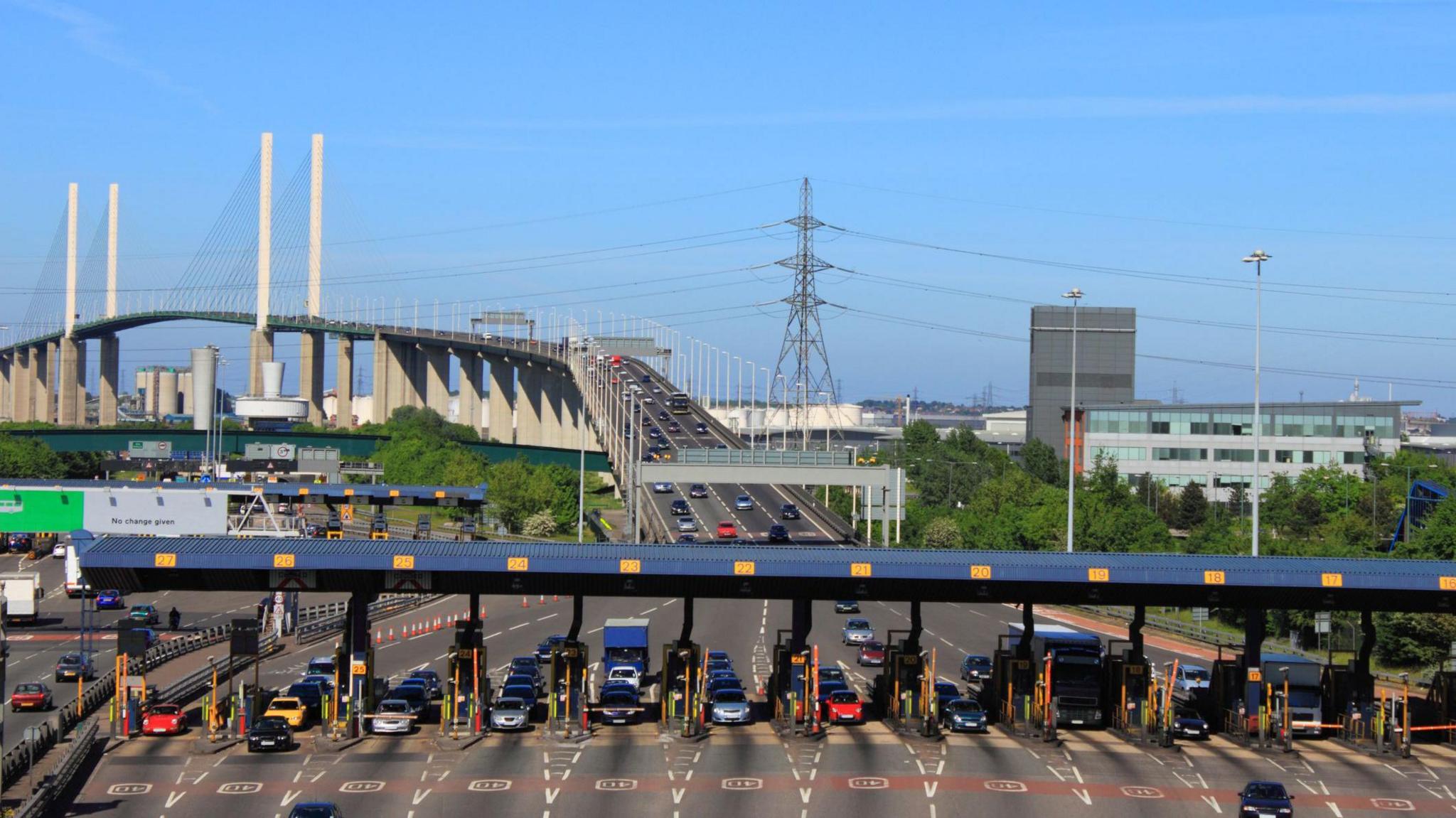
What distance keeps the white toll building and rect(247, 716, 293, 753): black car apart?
105 meters

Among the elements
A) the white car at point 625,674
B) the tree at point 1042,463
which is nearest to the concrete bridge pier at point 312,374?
the tree at point 1042,463

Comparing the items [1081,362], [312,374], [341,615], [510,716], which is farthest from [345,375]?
[510,716]

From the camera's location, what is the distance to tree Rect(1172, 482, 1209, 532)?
116 meters

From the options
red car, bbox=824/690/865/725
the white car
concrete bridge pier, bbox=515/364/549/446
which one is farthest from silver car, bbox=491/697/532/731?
concrete bridge pier, bbox=515/364/549/446

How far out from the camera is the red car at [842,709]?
4000cm

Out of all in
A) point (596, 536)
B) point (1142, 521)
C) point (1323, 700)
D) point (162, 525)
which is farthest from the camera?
point (596, 536)

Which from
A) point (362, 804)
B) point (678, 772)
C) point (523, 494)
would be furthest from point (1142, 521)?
point (362, 804)

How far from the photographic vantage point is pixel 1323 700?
41688 mm

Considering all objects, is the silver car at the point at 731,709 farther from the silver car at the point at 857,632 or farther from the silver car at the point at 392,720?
the silver car at the point at 857,632

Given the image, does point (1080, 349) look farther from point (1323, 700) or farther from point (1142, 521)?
point (1323, 700)

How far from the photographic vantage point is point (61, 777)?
30438mm

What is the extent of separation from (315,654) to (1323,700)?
34.7 metres

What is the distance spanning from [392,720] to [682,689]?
295 inches

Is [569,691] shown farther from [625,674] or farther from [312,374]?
[312,374]
